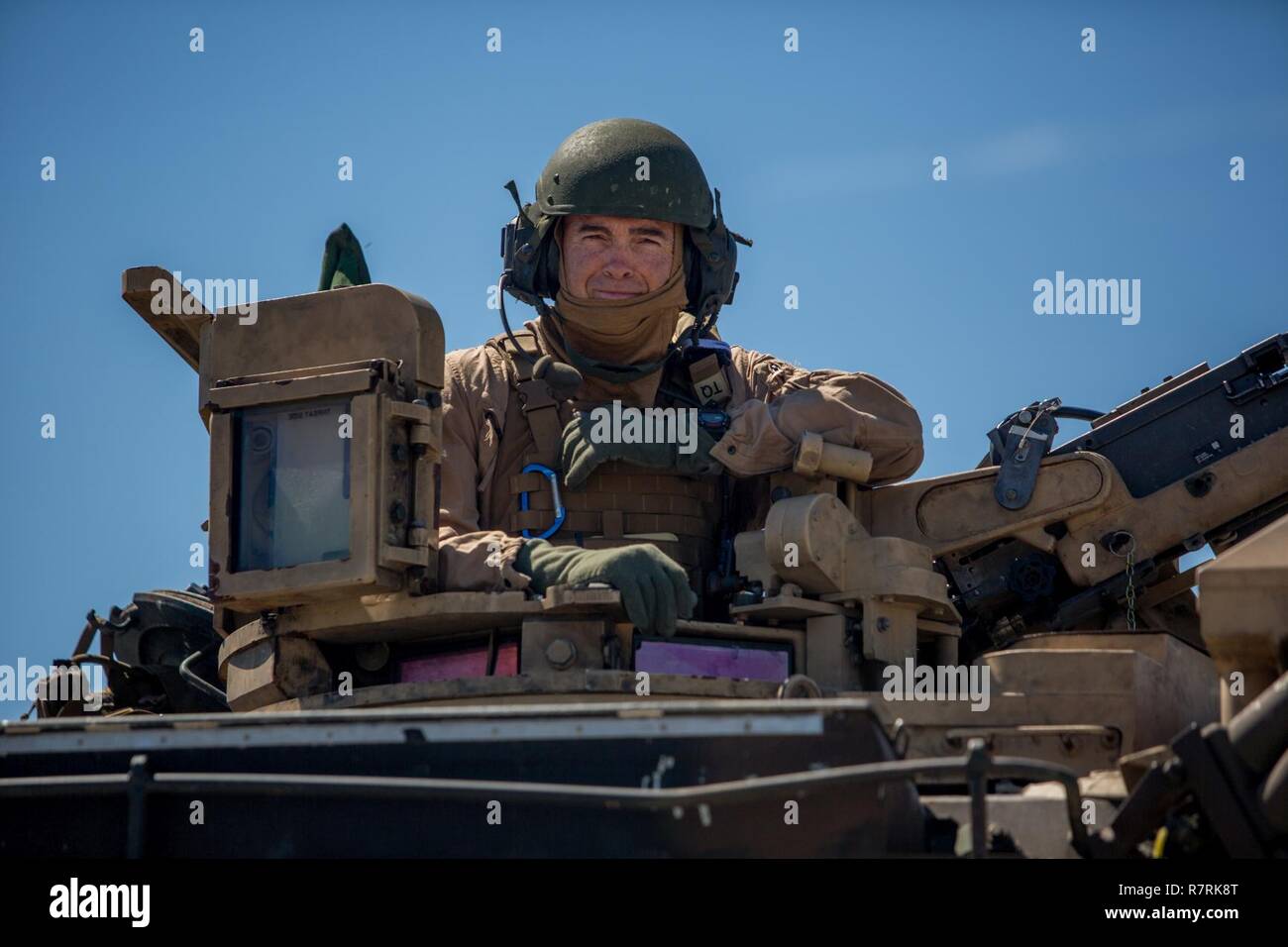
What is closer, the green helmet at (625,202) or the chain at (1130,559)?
the chain at (1130,559)

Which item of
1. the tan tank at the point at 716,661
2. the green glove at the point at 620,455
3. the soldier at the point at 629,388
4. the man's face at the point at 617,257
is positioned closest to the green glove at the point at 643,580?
the tan tank at the point at 716,661

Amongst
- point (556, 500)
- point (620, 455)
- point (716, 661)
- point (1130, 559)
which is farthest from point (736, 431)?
point (1130, 559)

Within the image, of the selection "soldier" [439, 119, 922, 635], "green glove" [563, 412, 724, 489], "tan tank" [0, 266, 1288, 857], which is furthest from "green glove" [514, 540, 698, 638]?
"green glove" [563, 412, 724, 489]

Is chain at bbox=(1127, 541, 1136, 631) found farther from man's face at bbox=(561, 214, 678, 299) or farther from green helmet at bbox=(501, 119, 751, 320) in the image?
man's face at bbox=(561, 214, 678, 299)

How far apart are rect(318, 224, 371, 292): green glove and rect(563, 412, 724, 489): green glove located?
1188 millimetres

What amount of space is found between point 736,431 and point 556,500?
867mm

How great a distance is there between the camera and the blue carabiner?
31.2 feet

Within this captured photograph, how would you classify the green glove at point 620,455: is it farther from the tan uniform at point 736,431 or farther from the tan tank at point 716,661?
the tan tank at point 716,661

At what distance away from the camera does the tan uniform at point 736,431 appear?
9352mm

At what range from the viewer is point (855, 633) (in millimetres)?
8875

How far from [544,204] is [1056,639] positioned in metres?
3.53
